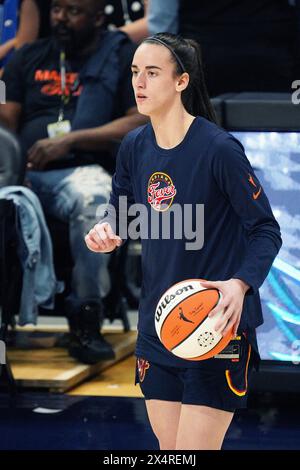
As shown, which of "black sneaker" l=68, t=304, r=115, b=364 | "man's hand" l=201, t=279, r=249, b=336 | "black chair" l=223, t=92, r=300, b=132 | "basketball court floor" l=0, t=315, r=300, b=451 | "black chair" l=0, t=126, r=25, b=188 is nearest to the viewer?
"man's hand" l=201, t=279, r=249, b=336

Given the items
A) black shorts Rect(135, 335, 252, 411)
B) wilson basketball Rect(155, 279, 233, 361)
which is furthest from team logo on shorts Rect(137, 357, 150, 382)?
wilson basketball Rect(155, 279, 233, 361)

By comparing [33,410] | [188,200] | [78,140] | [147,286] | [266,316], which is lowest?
[33,410]

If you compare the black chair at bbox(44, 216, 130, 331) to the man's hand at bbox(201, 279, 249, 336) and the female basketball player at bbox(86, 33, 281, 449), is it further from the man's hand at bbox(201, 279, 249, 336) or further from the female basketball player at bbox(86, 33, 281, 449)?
the man's hand at bbox(201, 279, 249, 336)

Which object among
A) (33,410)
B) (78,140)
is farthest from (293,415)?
(78,140)

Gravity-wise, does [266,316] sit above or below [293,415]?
above

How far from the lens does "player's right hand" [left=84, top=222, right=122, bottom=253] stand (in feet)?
9.42

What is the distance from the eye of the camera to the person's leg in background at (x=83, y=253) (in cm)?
531

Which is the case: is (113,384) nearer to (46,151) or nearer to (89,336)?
(89,336)

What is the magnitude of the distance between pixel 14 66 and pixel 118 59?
1.98 ft

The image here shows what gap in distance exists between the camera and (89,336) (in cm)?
532

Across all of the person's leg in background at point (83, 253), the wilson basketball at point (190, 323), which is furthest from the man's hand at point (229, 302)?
the person's leg in background at point (83, 253)

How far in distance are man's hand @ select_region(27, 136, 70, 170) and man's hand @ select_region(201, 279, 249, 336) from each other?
312 centimetres

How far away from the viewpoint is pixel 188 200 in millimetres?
2822

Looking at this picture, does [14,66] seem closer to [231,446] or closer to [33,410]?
[33,410]
